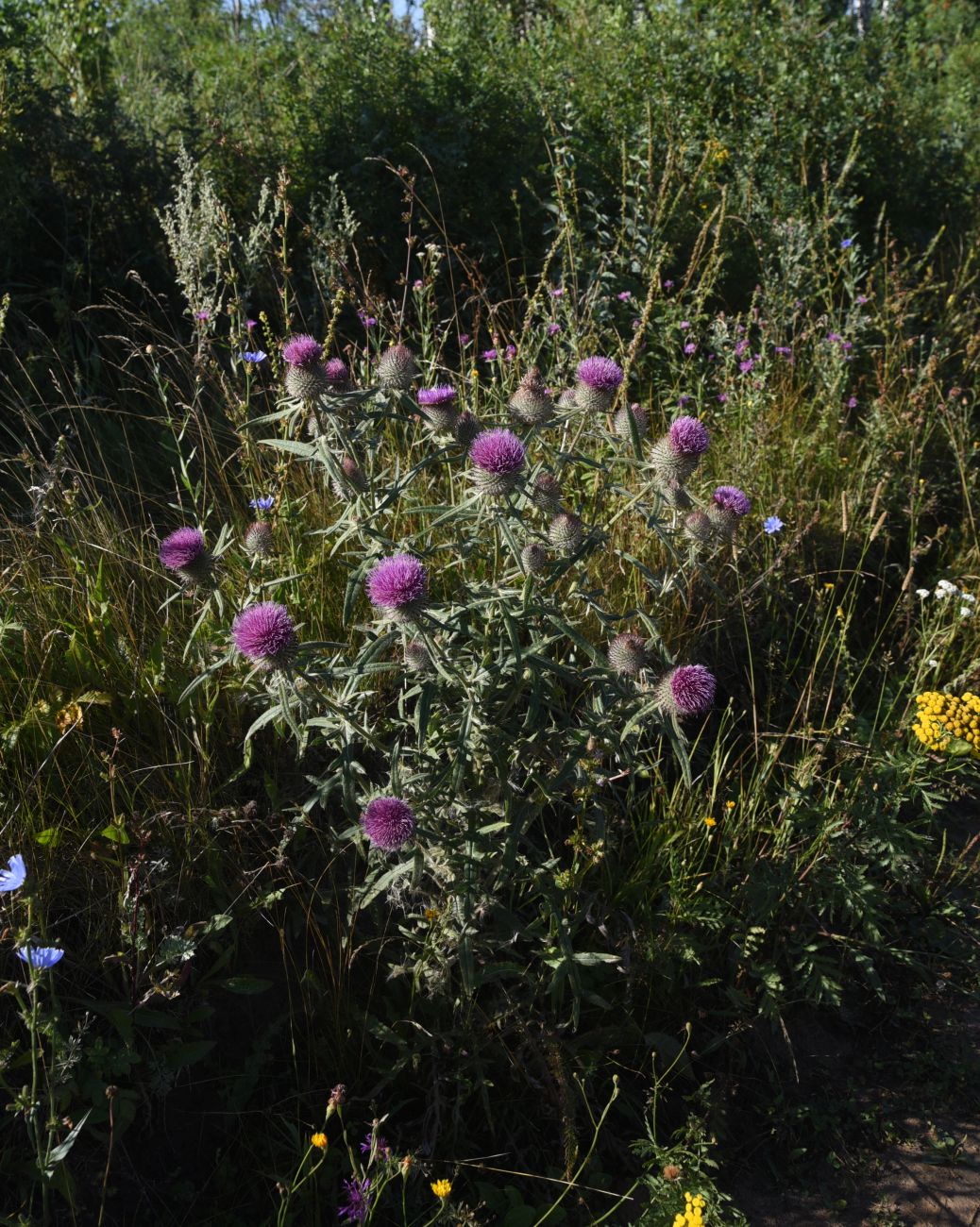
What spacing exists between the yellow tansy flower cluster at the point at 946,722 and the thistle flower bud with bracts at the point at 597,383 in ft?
4.43

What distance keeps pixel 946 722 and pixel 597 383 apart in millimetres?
1491

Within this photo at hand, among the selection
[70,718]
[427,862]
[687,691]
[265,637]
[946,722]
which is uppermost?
[265,637]

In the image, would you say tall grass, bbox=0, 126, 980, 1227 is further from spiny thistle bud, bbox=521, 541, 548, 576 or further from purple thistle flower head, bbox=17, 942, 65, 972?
purple thistle flower head, bbox=17, 942, 65, 972

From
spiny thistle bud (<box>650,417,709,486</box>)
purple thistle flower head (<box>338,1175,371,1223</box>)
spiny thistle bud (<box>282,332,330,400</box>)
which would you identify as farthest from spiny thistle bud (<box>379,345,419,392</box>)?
purple thistle flower head (<box>338,1175,371,1223</box>)

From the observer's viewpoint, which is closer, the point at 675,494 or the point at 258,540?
the point at 675,494

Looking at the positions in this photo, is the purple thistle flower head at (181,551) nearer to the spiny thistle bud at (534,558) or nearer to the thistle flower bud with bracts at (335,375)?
the thistle flower bud with bracts at (335,375)

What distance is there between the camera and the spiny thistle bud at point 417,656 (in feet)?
6.98

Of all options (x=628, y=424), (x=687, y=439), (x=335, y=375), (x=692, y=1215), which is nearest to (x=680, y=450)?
(x=687, y=439)

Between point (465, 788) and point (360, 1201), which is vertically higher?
point (465, 788)

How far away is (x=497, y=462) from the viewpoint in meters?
2.09

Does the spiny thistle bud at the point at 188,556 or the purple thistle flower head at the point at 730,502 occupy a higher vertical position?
the spiny thistle bud at the point at 188,556

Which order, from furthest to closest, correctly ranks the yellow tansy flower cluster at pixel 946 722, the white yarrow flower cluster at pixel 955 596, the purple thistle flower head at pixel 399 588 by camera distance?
the white yarrow flower cluster at pixel 955 596
the yellow tansy flower cluster at pixel 946 722
the purple thistle flower head at pixel 399 588

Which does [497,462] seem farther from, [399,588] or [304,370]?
[304,370]

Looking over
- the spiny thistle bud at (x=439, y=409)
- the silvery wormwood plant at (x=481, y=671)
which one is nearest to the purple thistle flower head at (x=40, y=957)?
the silvery wormwood plant at (x=481, y=671)
